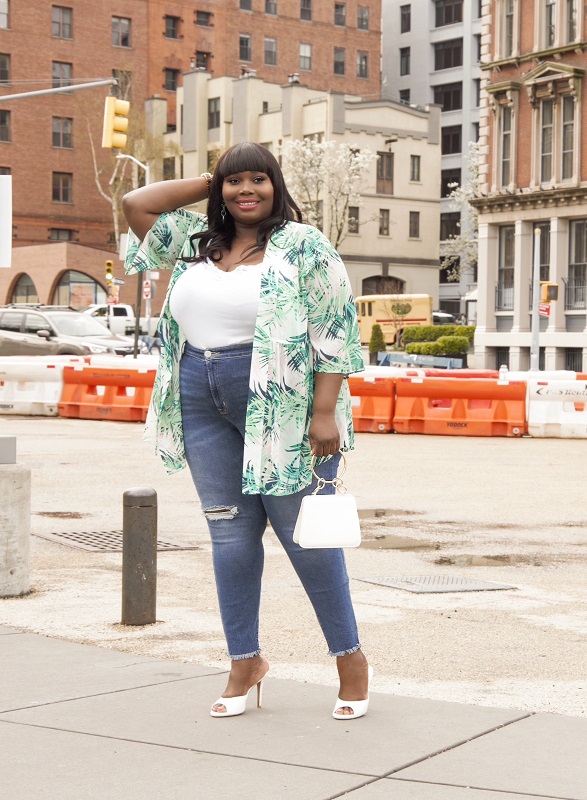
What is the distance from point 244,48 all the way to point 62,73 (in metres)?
12.5

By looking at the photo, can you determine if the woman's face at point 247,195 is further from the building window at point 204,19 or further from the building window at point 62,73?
the building window at point 204,19

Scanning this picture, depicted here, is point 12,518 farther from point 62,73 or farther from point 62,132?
point 62,73

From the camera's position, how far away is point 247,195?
4.67 meters

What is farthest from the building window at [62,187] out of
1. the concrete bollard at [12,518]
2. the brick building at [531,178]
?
the concrete bollard at [12,518]

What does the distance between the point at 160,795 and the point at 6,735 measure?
0.84 m

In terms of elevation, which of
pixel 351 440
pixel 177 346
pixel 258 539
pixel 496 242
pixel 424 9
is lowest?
pixel 258 539

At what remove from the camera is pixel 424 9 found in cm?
9056

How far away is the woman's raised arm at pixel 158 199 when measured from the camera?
4770 mm

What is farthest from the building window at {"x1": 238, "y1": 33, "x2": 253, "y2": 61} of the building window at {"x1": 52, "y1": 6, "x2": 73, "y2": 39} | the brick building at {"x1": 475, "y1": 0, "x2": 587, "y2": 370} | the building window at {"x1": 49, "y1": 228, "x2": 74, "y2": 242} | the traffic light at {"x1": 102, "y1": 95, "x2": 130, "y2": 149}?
the traffic light at {"x1": 102, "y1": 95, "x2": 130, "y2": 149}

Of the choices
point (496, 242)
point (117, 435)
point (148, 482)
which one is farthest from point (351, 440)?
point (496, 242)

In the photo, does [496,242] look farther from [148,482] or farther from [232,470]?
[232,470]

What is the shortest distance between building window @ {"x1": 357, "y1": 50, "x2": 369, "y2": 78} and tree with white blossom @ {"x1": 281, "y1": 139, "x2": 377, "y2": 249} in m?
18.6

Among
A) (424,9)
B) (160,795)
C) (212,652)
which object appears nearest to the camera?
(160,795)

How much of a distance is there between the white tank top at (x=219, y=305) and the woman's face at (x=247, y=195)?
190 mm
